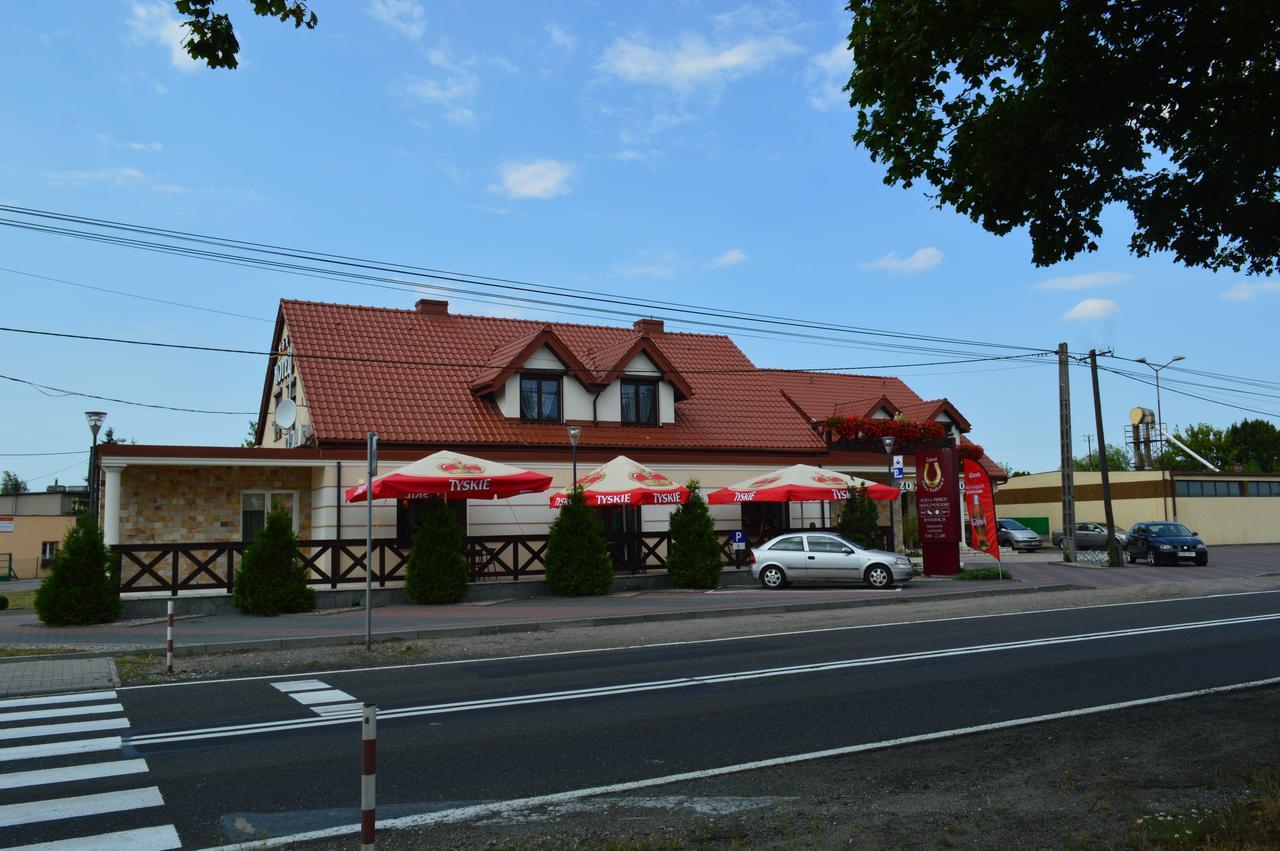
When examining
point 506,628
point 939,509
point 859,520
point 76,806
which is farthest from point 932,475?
point 76,806

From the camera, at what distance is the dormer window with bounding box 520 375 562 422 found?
2744 centimetres

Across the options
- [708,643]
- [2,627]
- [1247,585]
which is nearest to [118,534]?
[2,627]

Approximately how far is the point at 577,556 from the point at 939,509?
10550mm

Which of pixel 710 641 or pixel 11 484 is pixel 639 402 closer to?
pixel 710 641

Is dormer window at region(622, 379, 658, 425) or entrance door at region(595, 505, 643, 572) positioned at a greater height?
dormer window at region(622, 379, 658, 425)

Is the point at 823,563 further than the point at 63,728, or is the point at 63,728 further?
the point at 823,563

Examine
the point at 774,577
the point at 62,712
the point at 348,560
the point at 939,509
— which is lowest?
the point at 62,712

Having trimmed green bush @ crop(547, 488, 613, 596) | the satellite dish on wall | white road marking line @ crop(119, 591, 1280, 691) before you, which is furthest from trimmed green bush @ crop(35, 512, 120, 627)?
trimmed green bush @ crop(547, 488, 613, 596)

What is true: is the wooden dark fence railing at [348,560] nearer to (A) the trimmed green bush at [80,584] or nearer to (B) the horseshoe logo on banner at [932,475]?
(A) the trimmed green bush at [80,584]

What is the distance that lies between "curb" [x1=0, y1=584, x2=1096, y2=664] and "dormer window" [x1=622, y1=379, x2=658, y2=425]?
32.4ft

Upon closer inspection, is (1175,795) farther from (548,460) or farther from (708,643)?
(548,460)

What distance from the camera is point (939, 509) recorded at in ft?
88.7

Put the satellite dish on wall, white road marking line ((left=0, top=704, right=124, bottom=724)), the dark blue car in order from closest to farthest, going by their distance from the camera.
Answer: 1. white road marking line ((left=0, top=704, right=124, bottom=724))
2. the satellite dish on wall
3. the dark blue car

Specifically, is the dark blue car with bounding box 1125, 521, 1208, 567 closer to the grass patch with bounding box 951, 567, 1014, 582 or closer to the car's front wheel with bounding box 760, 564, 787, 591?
the grass patch with bounding box 951, 567, 1014, 582
